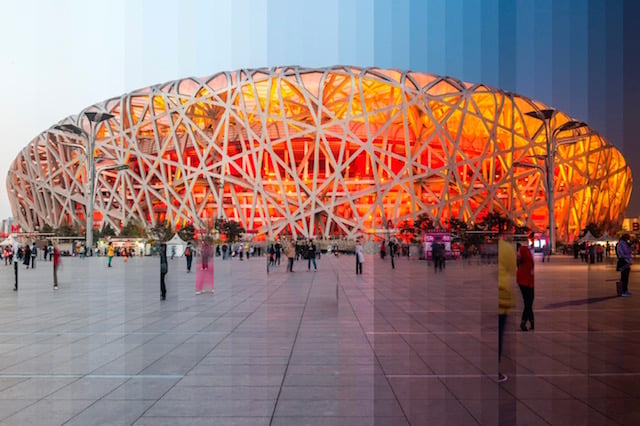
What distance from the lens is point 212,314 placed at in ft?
39.7

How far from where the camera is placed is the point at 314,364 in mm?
7117

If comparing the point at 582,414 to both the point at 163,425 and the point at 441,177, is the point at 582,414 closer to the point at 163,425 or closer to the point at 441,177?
the point at 163,425

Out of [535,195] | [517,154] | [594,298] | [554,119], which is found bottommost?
[594,298]

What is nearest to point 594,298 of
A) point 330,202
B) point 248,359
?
point 248,359

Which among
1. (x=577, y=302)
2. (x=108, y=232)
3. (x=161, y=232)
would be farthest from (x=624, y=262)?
(x=108, y=232)

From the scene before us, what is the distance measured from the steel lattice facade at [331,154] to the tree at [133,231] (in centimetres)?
310

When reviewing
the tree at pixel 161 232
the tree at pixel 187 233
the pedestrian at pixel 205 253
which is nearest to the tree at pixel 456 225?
the tree at pixel 187 233

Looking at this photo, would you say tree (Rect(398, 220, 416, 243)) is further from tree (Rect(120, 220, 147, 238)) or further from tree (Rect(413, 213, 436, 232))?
tree (Rect(120, 220, 147, 238))

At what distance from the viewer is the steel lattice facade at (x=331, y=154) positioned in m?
69.9

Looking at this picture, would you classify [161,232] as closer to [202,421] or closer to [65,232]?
[65,232]

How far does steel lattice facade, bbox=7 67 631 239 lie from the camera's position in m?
69.9

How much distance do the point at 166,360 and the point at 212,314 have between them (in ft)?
15.4

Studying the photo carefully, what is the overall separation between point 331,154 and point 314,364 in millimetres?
63106

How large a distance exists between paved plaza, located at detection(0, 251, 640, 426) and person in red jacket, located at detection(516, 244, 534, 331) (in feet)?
0.86
